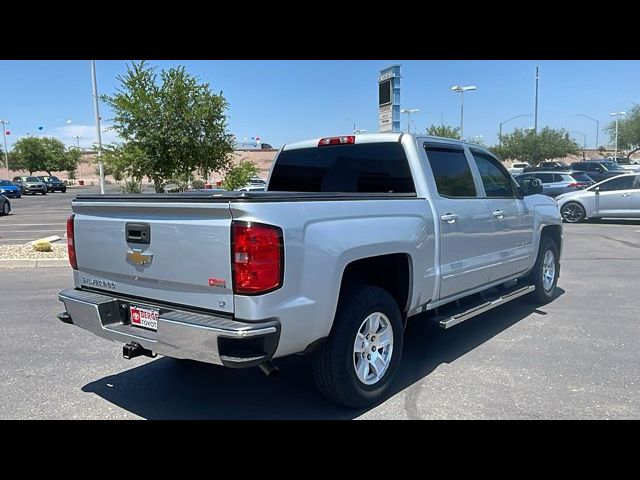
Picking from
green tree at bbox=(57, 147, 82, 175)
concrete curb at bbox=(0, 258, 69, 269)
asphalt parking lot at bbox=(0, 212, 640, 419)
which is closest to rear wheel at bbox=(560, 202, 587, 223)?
asphalt parking lot at bbox=(0, 212, 640, 419)

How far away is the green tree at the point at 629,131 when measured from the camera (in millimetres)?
61594

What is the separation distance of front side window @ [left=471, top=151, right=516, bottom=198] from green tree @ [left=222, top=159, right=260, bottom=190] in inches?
322

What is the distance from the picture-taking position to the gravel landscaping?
33.0 ft

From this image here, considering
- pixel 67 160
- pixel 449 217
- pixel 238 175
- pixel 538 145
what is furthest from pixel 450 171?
pixel 67 160

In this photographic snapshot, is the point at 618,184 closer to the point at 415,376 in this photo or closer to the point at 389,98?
the point at 389,98

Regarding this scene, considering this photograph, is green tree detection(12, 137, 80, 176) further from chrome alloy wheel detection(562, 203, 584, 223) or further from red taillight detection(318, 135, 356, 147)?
red taillight detection(318, 135, 356, 147)

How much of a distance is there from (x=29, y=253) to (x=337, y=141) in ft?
27.8

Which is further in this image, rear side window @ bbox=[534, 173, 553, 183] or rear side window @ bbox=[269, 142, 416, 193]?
rear side window @ bbox=[534, 173, 553, 183]

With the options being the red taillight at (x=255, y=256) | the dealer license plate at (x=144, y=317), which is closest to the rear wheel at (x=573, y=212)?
the red taillight at (x=255, y=256)

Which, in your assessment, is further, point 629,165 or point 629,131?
point 629,131

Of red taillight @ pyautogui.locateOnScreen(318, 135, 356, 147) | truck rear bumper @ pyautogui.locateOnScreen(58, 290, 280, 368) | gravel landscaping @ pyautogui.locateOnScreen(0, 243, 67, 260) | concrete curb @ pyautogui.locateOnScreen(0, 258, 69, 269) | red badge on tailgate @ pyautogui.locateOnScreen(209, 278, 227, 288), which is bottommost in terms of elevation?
concrete curb @ pyautogui.locateOnScreen(0, 258, 69, 269)

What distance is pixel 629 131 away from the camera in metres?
62.6
